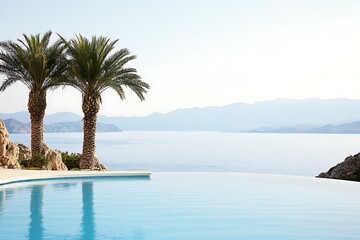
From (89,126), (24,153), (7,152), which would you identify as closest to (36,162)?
(24,153)

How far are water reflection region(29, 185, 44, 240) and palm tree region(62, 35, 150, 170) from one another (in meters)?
7.56

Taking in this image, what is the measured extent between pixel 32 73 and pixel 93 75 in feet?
9.92

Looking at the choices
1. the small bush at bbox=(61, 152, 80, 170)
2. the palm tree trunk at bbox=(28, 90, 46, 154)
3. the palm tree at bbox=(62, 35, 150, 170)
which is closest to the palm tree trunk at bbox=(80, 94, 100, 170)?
the palm tree at bbox=(62, 35, 150, 170)

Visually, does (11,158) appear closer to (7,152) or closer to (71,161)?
(7,152)

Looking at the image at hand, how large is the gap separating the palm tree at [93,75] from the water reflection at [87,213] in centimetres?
672

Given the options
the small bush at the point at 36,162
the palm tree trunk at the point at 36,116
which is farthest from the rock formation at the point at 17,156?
the palm tree trunk at the point at 36,116

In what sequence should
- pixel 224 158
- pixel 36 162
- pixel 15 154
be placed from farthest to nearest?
Answer: pixel 224 158 < pixel 36 162 < pixel 15 154

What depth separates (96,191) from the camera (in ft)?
50.4

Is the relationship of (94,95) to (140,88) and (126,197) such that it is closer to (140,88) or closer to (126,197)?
(140,88)

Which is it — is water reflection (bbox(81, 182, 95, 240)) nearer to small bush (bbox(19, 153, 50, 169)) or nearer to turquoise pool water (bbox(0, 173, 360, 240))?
turquoise pool water (bbox(0, 173, 360, 240))

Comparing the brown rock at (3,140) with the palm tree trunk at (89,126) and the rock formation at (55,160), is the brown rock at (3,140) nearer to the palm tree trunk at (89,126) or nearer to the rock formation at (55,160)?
the rock formation at (55,160)

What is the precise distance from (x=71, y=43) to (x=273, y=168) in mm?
43304

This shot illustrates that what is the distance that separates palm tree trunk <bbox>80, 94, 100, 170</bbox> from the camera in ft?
74.9

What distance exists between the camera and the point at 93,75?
72.6ft
